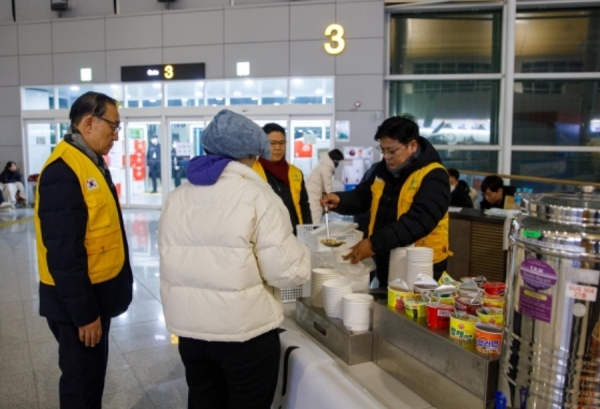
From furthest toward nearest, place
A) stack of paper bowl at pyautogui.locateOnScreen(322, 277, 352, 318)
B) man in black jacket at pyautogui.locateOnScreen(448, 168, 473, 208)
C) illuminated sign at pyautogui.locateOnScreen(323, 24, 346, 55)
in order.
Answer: illuminated sign at pyautogui.locateOnScreen(323, 24, 346, 55) → man in black jacket at pyautogui.locateOnScreen(448, 168, 473, 208) → stack of paper bowl at pyautogui.locateOnScreen(322, 277, 352, 318)

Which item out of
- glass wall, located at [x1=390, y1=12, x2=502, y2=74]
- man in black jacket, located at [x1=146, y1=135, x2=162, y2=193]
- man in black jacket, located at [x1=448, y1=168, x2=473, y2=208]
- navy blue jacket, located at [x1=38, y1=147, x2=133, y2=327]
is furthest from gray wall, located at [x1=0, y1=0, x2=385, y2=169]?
navy blue jacket, located at [x1=38, y1=147, x2=133, y2=327]

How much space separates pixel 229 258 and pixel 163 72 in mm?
10175

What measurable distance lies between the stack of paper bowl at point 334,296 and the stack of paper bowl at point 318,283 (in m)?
0.12

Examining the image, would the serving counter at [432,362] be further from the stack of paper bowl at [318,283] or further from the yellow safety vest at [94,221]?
the yellow safety vest at [94,221]

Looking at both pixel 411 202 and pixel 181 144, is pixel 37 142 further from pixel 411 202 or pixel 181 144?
pixel 411 202

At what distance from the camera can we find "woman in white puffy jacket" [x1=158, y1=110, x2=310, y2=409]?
1504 mm

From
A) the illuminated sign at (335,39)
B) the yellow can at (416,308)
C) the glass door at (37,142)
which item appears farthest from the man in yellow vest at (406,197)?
the glass door at (37,142)

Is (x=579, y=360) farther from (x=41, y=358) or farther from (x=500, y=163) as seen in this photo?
(x=500, y=163)

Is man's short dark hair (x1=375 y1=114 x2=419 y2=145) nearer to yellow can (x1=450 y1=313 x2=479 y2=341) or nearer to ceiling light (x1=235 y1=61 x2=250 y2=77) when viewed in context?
yellow can (x1=450 y1=313 x2=479 y2=341)

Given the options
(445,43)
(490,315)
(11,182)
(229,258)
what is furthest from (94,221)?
(11,182)

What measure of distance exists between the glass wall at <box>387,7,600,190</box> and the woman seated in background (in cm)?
910

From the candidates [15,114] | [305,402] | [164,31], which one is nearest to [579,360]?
[305,402]

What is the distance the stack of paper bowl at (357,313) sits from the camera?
163 cm

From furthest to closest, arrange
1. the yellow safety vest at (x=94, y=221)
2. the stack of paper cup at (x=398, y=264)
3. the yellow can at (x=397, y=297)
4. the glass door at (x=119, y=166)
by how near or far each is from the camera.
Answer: the glass door at (x=119, y=166) < the stack of paper cup at (x=398, y=264) < the yellow safety vest at (x=94, y=221) < the yellow can at (x=397, y=297)
